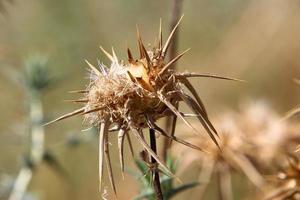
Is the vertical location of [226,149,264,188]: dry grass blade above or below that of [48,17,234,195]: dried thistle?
above

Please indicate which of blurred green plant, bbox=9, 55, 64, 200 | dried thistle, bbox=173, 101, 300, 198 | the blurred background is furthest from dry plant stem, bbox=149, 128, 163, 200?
the blurred background

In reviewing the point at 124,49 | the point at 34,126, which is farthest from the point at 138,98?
the point at 124,49

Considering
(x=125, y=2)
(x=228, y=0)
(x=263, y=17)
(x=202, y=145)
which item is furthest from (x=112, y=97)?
(x=125, y=2)

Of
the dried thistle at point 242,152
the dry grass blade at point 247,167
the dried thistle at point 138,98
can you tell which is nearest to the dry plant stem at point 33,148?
the dried thistle at point 242,152

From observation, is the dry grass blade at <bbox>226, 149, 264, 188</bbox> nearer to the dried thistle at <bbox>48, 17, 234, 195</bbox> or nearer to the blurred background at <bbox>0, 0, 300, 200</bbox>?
the dried thistle at <bbox>48, 17, 234, 195</bbox>

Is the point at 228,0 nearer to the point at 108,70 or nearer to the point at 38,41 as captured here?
the point at 38,41

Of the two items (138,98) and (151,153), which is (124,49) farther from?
(151,153)
